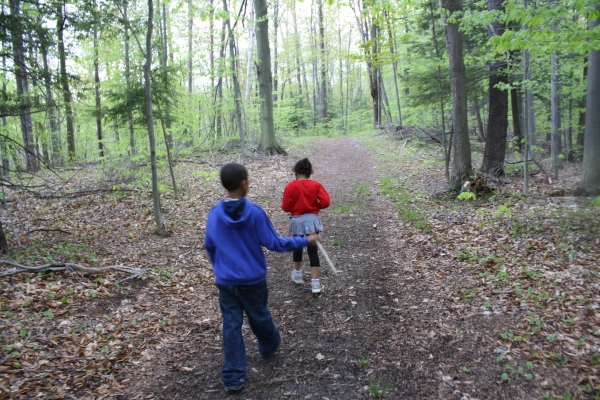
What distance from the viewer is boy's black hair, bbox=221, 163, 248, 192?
321cm

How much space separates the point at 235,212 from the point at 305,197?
6.14 ft

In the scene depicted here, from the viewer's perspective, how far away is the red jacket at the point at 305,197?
4.95m

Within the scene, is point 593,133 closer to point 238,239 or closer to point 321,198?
point 321,198

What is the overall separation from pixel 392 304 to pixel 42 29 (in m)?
7.15

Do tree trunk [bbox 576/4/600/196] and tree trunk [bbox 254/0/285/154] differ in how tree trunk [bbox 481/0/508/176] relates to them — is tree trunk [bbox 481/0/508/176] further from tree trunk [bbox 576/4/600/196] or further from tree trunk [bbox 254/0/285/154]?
tree trunk [bbox 254/0/285/154]

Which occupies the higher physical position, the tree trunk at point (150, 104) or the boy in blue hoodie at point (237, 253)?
the tree trunk at point (150, 104)

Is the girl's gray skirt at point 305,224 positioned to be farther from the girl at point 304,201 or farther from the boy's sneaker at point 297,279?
the boy's sneaker at point 297,279

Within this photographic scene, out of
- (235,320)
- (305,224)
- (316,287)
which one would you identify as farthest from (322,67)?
(235,320)

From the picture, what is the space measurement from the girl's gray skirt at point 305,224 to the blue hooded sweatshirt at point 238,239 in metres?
1.67

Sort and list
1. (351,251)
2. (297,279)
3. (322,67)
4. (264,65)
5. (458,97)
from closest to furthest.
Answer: (297,279), (351,251), (458,97), (264,65), (322,67)

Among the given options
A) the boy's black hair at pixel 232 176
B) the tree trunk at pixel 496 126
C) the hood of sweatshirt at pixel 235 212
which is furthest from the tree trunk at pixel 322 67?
the hood of sweatshirt at pixel 235 212

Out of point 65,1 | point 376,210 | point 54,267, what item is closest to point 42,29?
point 65,1

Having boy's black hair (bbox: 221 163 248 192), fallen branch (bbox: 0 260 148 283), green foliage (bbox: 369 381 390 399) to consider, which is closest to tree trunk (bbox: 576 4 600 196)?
green foliage (bbox: 369 381 390 399)

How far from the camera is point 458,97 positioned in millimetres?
8531
